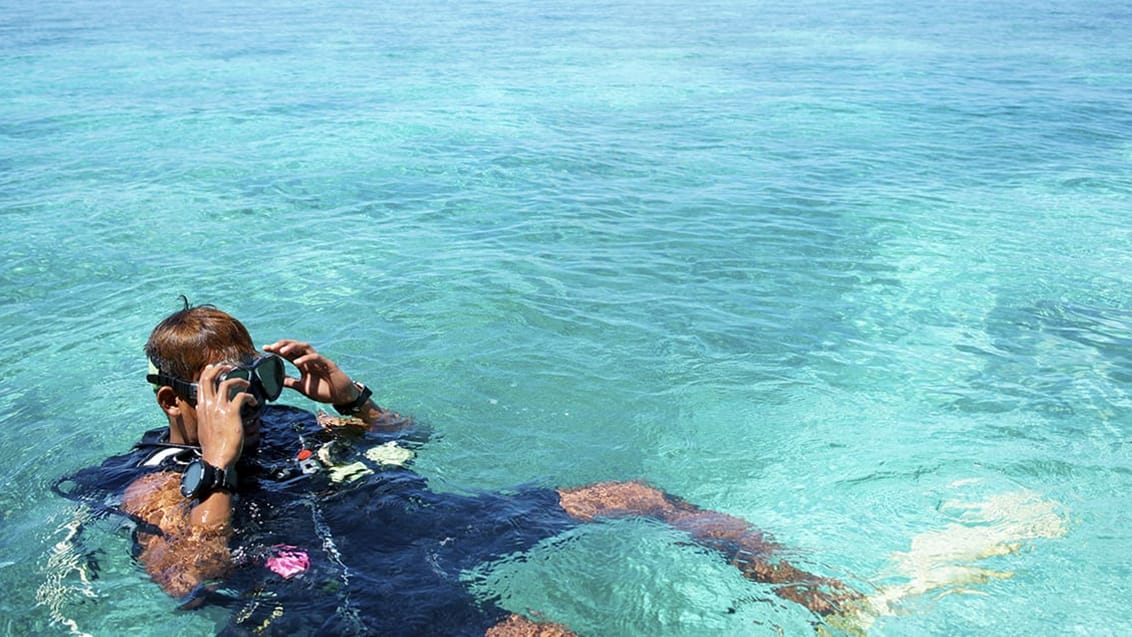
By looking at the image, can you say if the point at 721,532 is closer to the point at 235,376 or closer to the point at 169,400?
the point at 235,376

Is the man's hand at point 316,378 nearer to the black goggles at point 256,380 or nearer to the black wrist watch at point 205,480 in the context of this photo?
the black goggles at point 256,380

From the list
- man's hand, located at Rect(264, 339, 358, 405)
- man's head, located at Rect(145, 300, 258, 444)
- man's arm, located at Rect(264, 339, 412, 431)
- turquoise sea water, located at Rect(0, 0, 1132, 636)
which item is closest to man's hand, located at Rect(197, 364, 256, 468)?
man's head, located at Rect(145, 300, 258, 444)

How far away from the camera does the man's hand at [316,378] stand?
4.01 meters

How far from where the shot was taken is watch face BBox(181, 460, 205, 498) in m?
3.28

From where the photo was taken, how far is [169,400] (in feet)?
11.7

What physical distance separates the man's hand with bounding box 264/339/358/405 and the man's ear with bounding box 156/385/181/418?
Result: 49 centimetres

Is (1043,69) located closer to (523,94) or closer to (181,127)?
(523,94)

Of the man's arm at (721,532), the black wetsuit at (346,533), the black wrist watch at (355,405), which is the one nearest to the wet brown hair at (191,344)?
the black wetsuit at (346,533)

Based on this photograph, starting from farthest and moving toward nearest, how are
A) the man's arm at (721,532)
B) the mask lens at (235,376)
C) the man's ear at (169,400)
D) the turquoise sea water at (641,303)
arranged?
the turquoise sea water at (641,303) < the man's arm at (721,532) < the man's ear at (169,400) < the mask lens at (235,376)

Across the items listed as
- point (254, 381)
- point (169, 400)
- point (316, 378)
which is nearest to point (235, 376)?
point (254, 381)

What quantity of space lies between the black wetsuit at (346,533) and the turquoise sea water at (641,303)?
196 millimetres

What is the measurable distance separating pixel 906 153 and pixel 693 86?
20.4 feet

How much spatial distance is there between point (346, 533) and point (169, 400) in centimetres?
85

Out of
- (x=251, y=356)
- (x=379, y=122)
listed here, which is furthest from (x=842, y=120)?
(x=251, y=356)
